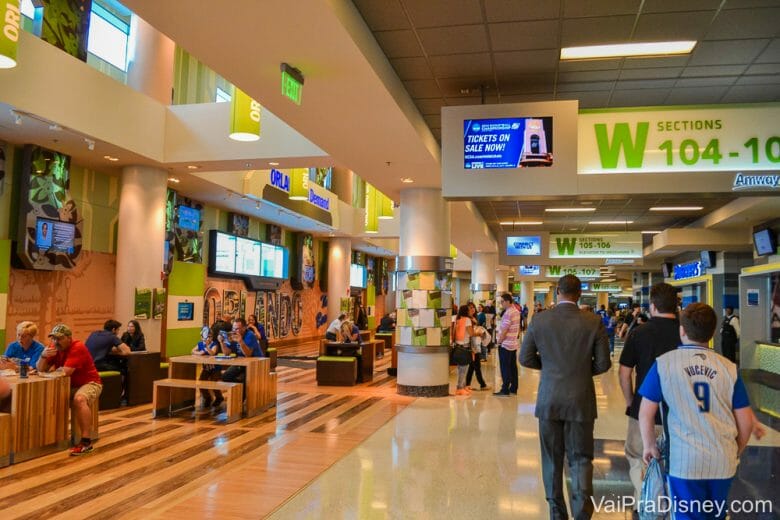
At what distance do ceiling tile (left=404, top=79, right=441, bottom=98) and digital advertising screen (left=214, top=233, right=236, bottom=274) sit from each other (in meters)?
9.45

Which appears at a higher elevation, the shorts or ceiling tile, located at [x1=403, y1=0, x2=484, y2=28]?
ceiling tile, located at [x1=403, y1=0, x2=484, y2=28]

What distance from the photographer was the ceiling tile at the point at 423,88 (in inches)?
244

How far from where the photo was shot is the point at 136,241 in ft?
32.7

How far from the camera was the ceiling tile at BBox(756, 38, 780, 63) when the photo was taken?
5.12 m

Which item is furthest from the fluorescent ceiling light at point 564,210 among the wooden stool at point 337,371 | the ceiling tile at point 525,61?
the ceiling tile at point 525,61

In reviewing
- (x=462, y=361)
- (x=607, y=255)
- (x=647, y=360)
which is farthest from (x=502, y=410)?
(x=607, y=255)

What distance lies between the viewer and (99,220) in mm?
10961

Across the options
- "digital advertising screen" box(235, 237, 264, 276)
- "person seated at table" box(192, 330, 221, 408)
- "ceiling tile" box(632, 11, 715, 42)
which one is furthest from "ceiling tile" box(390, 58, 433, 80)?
"digital advertising screen" box(235, 237, 264, 276)

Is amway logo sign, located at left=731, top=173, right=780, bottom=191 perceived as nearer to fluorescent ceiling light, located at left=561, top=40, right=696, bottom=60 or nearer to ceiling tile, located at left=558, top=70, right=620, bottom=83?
fluorescent ceiling light, located at left=561, top=40, right=696, bottom=60

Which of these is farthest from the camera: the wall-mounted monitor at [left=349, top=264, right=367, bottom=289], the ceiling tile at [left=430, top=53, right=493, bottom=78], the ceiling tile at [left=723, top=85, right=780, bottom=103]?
the wall-mounted monitor at [left=349, top=264, right=367, bottom=289]

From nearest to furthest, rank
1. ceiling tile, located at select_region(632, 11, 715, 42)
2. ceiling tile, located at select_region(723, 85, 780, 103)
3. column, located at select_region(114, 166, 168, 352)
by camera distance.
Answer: ceiling tile, located at select_region(632, 11, 715, 42) < ceiling tile, located at select_region(723, 85, 780, 103) < column, located at select_region(114, 166, 168, 352)

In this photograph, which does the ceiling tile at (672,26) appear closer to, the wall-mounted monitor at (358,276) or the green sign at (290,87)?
the green sign at (290,87)

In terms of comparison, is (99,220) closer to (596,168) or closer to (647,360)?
(596,168)

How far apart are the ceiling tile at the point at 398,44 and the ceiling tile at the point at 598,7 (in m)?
1.29
